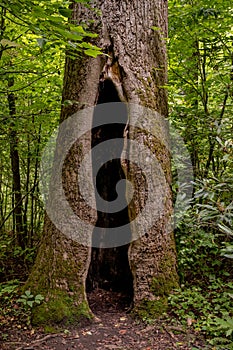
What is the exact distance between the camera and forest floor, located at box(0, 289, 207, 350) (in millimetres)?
2658

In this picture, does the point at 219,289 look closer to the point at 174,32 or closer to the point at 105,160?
the point at 105,160

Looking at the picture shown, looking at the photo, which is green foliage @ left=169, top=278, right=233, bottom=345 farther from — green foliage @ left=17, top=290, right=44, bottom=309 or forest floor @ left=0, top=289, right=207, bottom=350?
green foliage @ left=17, top=290, right=44, bottom=309

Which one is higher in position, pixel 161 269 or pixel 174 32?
pixel 174 32

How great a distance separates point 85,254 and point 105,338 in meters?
0.77

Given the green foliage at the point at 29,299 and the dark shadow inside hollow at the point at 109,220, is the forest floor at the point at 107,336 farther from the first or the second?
the dark shadow inside hollow at the point at 109,220

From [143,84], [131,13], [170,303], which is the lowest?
[170,303]

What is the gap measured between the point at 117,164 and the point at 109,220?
0.67 m

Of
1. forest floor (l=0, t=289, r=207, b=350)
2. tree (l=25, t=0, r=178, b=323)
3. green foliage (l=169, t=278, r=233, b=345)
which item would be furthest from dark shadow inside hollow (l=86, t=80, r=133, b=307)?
green foliage (l=169, t=278, r=233, b=345)

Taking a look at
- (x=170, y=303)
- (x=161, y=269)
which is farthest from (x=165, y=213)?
(x=170, y=303)

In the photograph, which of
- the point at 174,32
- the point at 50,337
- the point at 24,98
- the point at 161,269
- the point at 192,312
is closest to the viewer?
the point at 50,337

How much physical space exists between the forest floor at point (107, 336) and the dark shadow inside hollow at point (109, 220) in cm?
57

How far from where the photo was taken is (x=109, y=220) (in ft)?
12.4

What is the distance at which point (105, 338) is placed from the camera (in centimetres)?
280

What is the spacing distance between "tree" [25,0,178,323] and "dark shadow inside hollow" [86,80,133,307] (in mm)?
12
